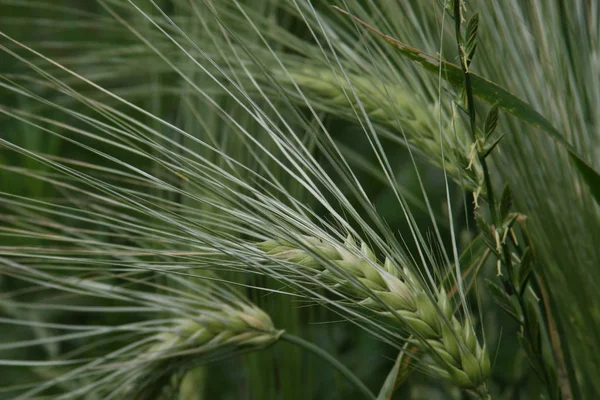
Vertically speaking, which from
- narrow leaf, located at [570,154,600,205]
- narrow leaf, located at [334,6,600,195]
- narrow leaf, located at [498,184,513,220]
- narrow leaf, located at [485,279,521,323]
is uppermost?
narrow leaf, located at [334,6,600,195]

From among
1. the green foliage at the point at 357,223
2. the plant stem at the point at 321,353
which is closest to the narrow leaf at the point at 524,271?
the green foliage at the point at 357,223

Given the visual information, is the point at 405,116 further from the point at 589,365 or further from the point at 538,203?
Answer: the point at 589,365

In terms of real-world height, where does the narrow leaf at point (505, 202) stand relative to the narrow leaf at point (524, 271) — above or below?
above

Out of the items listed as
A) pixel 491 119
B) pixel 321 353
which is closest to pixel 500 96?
pixel 491 119

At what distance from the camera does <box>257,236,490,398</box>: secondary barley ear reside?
0.34m

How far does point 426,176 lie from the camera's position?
35.9 inches

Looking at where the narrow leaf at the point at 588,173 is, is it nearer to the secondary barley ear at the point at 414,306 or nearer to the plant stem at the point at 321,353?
the secondary barley ear at the point at 414,306

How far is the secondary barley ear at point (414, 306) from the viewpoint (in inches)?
13.6

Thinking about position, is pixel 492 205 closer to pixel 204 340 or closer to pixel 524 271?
pixel 524 271

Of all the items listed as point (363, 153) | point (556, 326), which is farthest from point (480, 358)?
point (363, 153)

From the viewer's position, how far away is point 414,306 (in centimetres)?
36

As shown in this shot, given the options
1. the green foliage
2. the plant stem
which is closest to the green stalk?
the green foliage

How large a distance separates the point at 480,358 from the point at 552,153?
0.64 feet

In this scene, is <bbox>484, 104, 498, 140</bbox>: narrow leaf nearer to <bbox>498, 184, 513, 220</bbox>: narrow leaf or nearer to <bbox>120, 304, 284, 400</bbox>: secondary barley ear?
<bbox>498, 184, 513, 220</bbox>: narrow leaf
